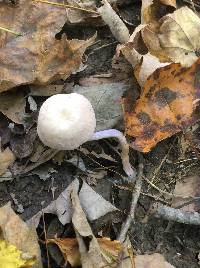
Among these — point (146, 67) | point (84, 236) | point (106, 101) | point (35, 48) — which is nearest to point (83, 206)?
point (84, 236)

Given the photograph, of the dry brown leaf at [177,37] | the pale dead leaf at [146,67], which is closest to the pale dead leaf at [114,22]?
the dry brown leaf at [177,37]

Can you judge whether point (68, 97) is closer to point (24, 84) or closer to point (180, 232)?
point (24, 84)

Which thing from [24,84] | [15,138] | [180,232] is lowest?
[180,232]

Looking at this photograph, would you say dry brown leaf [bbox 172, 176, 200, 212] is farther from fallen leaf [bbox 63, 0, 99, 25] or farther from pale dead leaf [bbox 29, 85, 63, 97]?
fallen leaf [bbox 63, 0, 99, 25]

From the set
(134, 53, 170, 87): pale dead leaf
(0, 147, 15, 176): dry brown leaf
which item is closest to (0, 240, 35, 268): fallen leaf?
(0, 147, 15, 176): dry brown leaf

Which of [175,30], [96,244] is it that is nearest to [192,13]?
[175,30]
